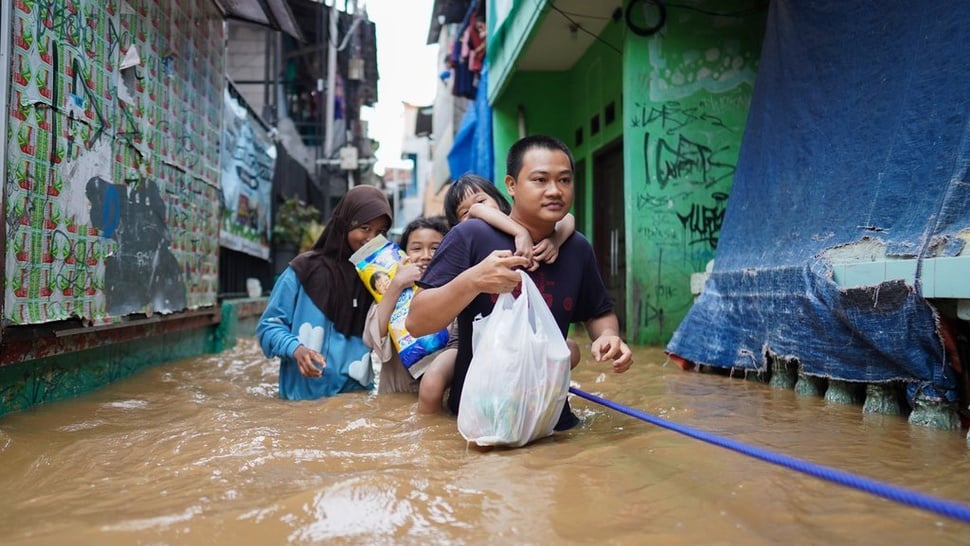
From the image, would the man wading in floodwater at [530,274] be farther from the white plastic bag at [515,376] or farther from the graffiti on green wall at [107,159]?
the graffiti on green wall at [107,159]

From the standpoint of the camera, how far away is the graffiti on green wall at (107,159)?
9.46 feet

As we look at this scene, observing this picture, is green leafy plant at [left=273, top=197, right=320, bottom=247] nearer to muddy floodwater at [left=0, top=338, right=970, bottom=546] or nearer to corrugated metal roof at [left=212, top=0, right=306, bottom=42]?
corrugated metal roof at [left=212, top=0, right=306, bottom=42]

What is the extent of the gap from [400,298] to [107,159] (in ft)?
5.74

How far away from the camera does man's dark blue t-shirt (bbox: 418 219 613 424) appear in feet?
8.21

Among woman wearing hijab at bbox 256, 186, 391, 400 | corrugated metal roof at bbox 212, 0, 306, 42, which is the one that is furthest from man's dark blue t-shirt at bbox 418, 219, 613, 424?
corrugated metal roof at bbox 212, 0, 306, 42

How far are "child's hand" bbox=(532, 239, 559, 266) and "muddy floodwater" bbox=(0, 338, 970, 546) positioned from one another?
649 mm

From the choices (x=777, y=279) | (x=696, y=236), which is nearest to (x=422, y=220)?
(x=777, y=279)

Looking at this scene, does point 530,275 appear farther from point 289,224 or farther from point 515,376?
point 289,224

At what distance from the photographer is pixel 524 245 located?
2.46 metres

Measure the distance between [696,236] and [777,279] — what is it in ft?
8.46

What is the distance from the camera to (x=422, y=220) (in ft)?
12.3

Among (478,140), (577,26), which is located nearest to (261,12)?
(577,26)

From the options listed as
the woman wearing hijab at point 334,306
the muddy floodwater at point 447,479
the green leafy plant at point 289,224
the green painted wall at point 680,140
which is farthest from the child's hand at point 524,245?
the green leafy plant at point 289,224

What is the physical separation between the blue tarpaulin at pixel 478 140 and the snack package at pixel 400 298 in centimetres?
633
